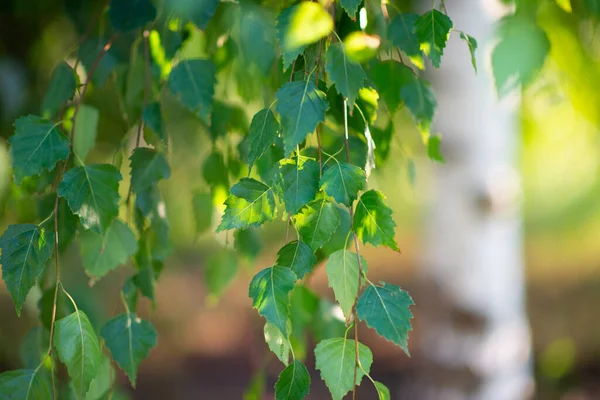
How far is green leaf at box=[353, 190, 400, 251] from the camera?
52 centimetres

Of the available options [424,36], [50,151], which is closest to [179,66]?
[50,151]

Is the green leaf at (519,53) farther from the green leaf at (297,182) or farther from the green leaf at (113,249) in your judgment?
the green leaf at (113,249)

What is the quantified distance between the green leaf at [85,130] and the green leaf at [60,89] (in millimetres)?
31

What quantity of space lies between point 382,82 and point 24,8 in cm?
90

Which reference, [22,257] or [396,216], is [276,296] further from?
[396,216]

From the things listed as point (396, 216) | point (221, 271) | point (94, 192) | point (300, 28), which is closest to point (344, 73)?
point (300, 28)

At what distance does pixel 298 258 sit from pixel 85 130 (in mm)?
410

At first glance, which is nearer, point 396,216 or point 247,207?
point 247,207

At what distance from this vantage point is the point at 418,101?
0.68 m

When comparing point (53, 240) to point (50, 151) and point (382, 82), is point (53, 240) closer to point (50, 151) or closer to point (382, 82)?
point (50, 151)

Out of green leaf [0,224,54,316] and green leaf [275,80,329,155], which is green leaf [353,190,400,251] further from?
green leaf [0,224,54,316]

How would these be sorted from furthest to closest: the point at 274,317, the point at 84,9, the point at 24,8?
the point at 24,8, the point at 84,9, the point at 274,317

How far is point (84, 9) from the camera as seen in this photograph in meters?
1.08

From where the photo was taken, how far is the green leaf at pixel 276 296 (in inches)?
19.5
